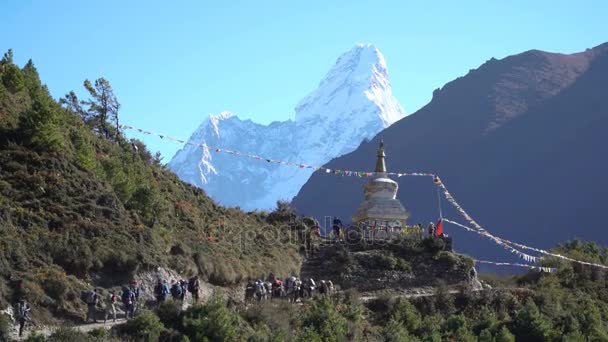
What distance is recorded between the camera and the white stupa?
44.0 metres

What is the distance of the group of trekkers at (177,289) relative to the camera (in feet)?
91.3

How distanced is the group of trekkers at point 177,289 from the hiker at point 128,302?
871mm

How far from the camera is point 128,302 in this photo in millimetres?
26500

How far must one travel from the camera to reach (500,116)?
14600 centimetres

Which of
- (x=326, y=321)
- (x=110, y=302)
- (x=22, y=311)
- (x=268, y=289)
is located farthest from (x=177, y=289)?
(x=22, y=311)

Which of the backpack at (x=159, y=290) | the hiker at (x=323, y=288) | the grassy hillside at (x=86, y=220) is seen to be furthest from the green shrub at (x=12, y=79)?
the hiker at (x=323, y=288)

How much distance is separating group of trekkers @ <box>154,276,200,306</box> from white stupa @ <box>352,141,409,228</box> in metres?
15.0

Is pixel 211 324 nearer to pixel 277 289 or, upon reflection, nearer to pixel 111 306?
pixel 111 306

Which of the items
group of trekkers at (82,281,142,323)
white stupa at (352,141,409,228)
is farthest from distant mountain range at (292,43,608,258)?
group of trekkers at (82,281,142,323)

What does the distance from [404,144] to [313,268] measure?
11287 centimetres

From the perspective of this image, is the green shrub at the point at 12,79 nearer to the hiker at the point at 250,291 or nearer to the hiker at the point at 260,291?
the hiker at the point at 250,291

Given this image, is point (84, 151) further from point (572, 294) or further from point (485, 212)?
point (485, 212)

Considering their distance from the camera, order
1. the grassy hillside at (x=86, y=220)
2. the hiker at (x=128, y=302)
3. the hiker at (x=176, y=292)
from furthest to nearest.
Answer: the hiker at (x=176, y=292)
the grassy hillside at (x=86, y=220)
the hiker at (x=128, y=302)

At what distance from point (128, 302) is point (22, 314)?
3.59 meters
